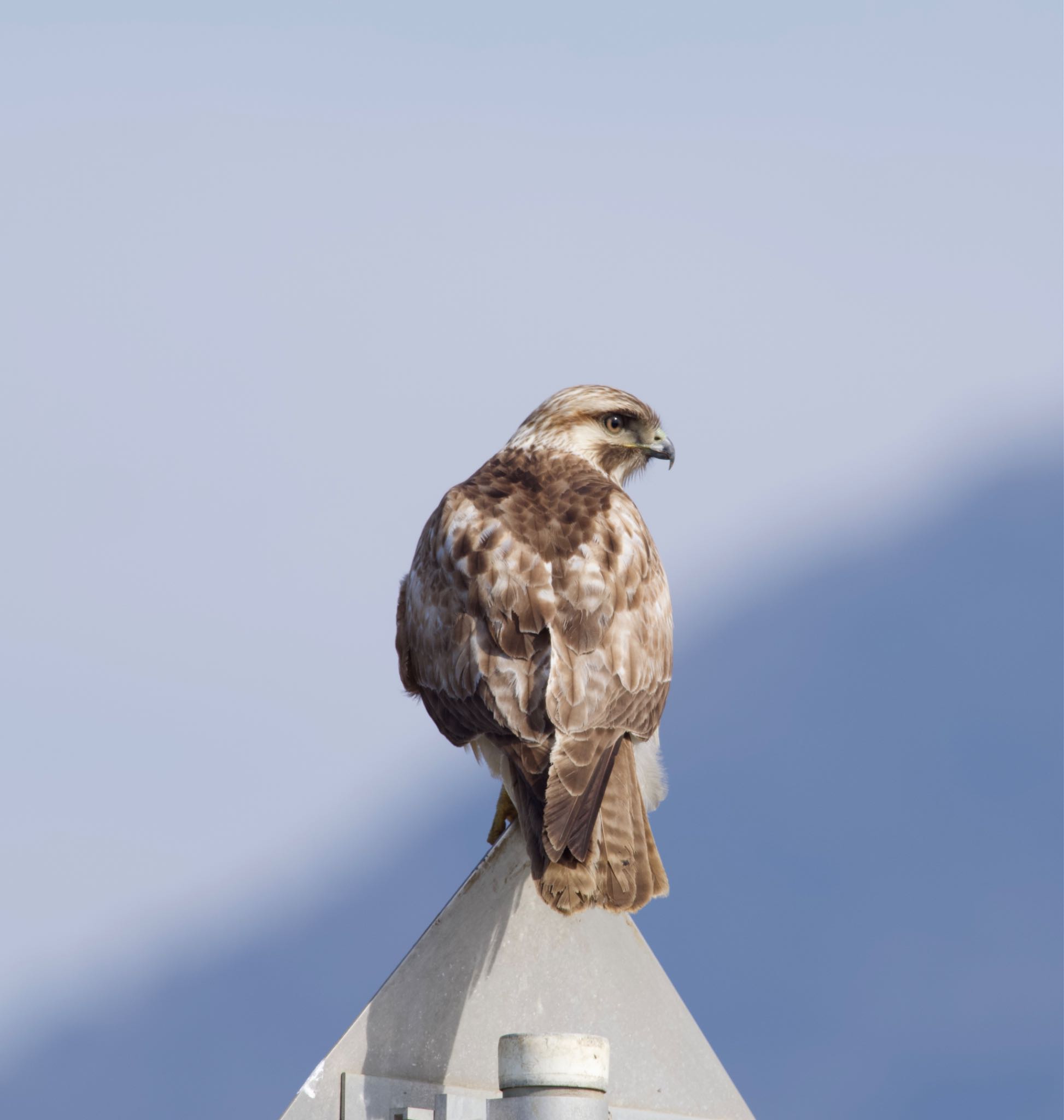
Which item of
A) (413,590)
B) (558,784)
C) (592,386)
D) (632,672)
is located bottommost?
(558,784)

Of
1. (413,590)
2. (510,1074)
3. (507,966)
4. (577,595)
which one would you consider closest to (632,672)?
(577,595)

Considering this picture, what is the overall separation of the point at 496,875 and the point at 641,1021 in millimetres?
437

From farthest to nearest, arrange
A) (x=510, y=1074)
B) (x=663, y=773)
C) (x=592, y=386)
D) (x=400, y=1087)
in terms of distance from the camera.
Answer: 1. (x=592, y=386)
2. (x=663, y=773)
3. (x=400, y=1087)
4. (x=510, y=1074)

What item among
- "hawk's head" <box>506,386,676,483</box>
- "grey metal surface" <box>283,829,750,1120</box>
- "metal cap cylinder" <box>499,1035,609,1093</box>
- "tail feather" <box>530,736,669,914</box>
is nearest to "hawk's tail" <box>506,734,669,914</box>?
"tail feather" <box>530,736,669,914</box>

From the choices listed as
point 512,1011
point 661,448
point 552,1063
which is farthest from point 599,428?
point 552,1063

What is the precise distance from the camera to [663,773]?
479cm

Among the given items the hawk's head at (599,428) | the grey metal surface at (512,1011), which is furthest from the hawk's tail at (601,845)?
the hawk's head at (599,428)

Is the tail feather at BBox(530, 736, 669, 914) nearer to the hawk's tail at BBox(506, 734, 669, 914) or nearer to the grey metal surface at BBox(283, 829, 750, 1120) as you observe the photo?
the hawk's tail at BBox(506, 734, 669, 914)

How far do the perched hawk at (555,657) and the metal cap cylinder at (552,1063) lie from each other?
2.52ft

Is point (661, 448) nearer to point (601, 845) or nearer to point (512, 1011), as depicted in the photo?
point (601, 845)

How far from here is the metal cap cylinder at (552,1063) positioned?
2.54 meters

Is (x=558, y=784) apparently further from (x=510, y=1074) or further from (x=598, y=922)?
(x=510, y=1074)

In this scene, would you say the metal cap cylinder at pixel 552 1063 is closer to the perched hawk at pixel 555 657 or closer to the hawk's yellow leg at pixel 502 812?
the perched hawk at pixel 555 657

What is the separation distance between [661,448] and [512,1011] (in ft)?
11.9
